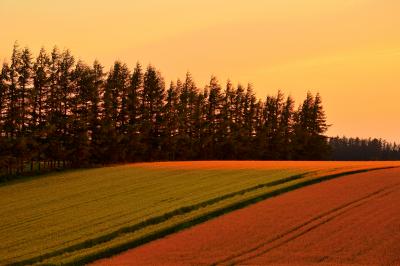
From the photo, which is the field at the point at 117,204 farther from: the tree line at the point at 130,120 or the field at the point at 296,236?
the tree line at the point at 130,120

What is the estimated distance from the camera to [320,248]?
20.6 m

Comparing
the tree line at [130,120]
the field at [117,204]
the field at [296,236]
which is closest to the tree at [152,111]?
the tree line at [130,120]

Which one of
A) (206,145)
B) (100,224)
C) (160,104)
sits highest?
(160,104)

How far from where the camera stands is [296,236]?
2300 centimetres

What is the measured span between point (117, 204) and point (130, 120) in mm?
44724

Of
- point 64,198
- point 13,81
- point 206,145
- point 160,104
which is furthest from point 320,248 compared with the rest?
point 206,145

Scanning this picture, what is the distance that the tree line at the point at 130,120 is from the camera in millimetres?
66250

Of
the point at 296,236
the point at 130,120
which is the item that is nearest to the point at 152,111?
A: the point at 130,120

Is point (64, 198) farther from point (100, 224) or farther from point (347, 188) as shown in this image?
point (347, 188)

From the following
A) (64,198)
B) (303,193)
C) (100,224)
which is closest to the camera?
(100,224)

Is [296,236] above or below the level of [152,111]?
below

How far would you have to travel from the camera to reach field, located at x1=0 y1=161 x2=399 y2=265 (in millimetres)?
25406

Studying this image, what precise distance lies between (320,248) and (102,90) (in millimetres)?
57773

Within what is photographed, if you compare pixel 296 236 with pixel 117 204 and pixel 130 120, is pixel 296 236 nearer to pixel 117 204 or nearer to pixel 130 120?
pixel 117 204
